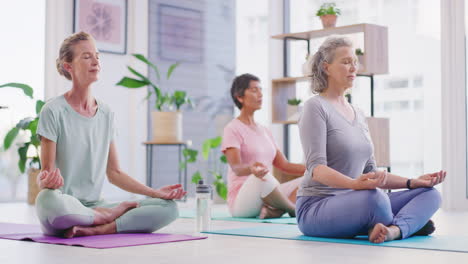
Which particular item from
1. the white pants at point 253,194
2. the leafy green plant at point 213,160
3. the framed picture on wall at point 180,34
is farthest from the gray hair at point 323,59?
the framed picture on wall at point 180,34

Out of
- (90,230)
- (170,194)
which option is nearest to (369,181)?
(170,194)

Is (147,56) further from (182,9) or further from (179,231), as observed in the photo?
(179,231)

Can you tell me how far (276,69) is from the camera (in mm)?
6230

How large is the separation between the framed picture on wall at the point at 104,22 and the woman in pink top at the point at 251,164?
7.43 ft

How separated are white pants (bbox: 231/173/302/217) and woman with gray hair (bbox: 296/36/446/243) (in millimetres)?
Result: 1051

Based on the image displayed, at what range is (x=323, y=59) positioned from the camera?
2.83 meters

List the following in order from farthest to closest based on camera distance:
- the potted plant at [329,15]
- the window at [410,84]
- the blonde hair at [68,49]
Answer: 1. the window at [410,84]
2. the potted plant at [329,15]
3. the blonde hair at [68,49]

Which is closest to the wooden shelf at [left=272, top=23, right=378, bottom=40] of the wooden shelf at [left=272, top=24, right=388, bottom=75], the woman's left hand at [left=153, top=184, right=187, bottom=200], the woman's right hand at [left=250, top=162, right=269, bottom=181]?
the wooden shelf at [left=272, top=24, right=388, bottom=75]

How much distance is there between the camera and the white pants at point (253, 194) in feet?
12.8

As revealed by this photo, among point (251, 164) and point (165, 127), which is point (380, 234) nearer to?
point (251, 164)

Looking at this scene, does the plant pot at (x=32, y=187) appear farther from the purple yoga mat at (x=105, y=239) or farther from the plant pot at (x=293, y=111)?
the purple yoga mat at (x=105, y=239)

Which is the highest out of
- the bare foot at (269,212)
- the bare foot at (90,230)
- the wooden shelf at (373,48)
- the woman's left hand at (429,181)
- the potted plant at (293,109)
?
the wooden shelf at (373,48)

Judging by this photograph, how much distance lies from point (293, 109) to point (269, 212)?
5.03 ft

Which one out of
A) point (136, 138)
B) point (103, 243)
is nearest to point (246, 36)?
point (136, 138)
